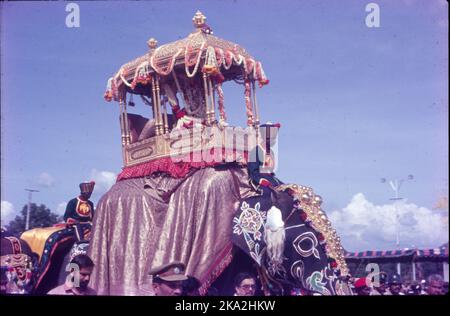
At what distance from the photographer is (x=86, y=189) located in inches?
397

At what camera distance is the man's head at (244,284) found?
7.79 meters

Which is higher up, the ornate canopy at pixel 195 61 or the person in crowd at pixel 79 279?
the ornate canopy at pixel 195 61

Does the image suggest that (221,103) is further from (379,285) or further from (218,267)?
(379,285)

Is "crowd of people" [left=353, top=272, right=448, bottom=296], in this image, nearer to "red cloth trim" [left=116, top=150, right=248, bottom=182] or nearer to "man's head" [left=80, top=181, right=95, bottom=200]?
"red cloth trim" [left=116, top=150, right=248, bottom=182]

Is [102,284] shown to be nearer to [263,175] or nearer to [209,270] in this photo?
[209,270]

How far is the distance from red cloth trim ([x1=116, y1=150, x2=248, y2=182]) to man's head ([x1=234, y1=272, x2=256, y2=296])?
1413 mm

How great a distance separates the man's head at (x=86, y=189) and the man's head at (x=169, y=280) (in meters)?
3.05

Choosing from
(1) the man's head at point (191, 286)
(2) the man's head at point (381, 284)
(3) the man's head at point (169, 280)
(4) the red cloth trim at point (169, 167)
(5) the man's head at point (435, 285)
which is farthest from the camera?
(4) the red cloth trim at point (169, 167)

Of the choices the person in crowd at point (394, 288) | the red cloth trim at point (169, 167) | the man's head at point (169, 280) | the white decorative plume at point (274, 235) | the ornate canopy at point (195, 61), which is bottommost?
the person in crowd at point (394, 288)

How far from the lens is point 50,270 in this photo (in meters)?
9.91

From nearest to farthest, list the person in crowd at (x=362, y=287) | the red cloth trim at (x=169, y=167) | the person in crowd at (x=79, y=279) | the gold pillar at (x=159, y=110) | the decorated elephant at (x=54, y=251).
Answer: the person in crowd at (x=79, y=279) < the person in crowd at (x=362, y=287) < the red cloth trim at (x=169, y=167) < the gold pillar at (x=159, y=110) < the decorated elephant at (x=54, y=251)

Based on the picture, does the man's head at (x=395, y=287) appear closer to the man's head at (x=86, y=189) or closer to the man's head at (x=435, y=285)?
the man's head at (x=435, y=285)

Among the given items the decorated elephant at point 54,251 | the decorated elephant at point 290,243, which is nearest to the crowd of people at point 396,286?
the decorated elephant at point 290,243
